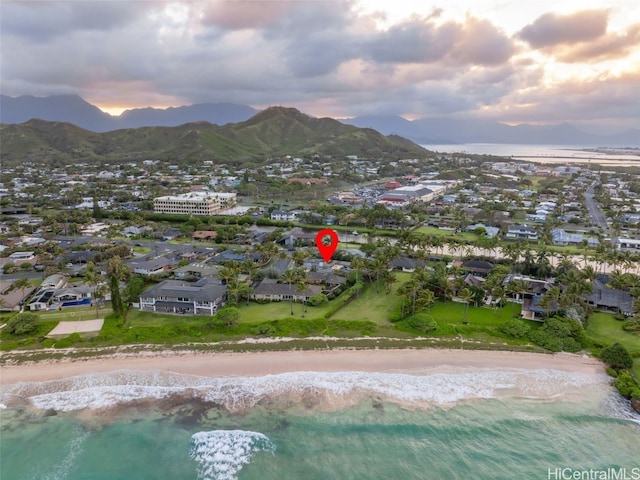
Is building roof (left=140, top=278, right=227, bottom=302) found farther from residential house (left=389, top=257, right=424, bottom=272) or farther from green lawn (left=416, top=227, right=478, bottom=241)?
green lawn (left=416, top=227, right=478, bottom=241)

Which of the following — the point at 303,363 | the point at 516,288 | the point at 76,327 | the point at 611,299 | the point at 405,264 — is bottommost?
the point at 303,363

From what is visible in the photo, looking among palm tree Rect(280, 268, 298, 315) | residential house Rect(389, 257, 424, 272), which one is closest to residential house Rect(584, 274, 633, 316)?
residential house Rect(389, 257, 424, 272)

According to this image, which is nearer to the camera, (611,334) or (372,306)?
(611,334)

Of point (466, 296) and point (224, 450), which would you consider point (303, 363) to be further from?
point (466, 296)

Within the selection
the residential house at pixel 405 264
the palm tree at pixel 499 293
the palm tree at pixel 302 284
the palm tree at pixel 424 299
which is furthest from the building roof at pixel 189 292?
the palm tree at pixel 499 293

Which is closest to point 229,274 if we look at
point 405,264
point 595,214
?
point 405,264

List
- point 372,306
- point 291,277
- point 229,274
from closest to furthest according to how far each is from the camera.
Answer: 1. point 372,306
2. point 229,274
3. point 291,277

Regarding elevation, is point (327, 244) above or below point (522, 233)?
below
